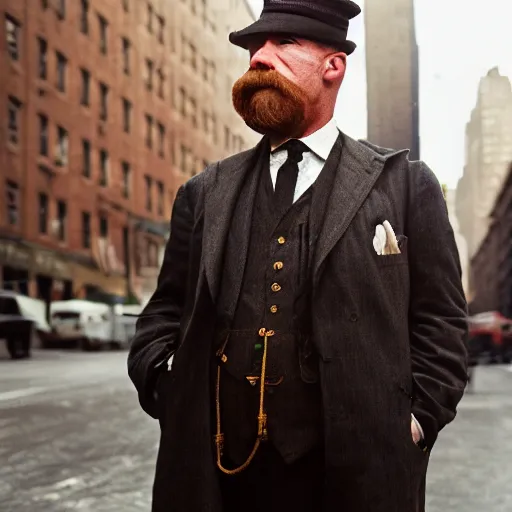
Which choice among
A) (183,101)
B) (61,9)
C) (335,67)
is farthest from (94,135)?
(335,67)

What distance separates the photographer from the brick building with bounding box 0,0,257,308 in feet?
40.0

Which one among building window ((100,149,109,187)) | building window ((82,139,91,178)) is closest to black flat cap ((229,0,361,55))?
building window ((100,149,109,187))

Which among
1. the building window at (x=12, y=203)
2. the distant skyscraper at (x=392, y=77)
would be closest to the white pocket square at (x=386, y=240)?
the distant skyscraper at (x=392, y=77)

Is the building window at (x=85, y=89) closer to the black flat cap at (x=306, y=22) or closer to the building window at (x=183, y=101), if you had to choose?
the building window at (x=183, y=101)

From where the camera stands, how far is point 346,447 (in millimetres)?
2066

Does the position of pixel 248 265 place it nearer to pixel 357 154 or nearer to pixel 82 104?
pixel 357 154

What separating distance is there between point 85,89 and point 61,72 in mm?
1768

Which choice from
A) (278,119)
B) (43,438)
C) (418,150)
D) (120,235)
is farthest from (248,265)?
(120,235)

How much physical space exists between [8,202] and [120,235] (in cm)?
467

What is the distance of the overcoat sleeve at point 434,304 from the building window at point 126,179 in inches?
712

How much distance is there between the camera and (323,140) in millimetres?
2322

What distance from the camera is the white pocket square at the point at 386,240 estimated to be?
7.16 ft

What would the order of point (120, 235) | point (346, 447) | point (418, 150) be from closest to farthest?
point (346, 447), point (418, 150), point (120, 235)

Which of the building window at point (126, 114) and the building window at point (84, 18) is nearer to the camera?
the building window at point (84, 18)
